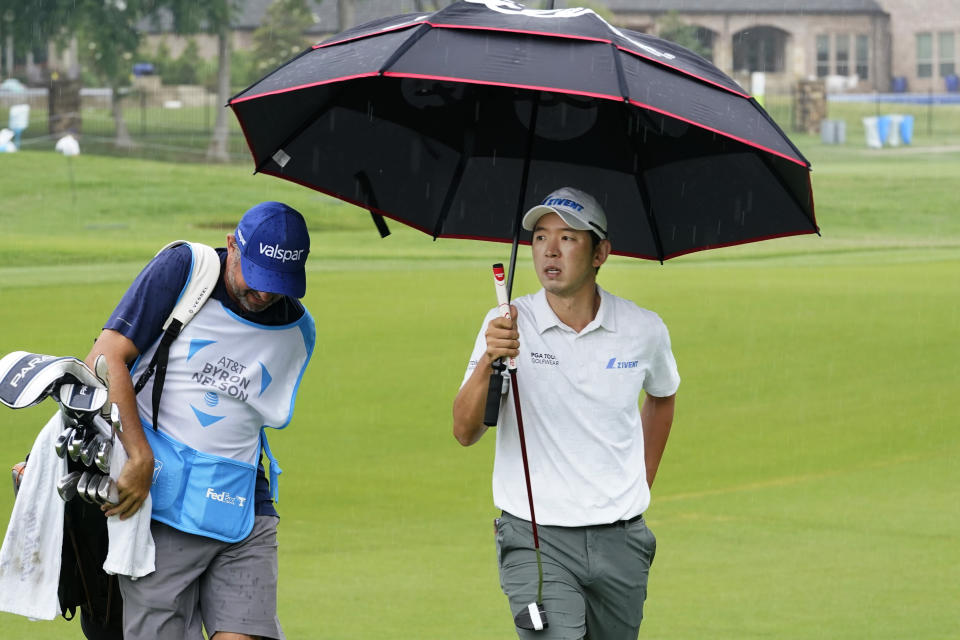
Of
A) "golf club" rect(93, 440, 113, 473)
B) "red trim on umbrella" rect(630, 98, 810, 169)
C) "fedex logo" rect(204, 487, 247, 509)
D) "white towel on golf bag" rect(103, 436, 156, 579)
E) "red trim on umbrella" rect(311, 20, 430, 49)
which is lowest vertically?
"white towel on golf bag" rect(103, 436, 156, 579)

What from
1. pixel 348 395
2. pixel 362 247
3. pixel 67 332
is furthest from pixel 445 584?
pixel 362 247

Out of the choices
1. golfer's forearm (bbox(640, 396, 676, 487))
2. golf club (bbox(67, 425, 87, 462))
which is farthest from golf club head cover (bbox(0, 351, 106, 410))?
golfer's forearm (bbox(640, 396, 676, 487))

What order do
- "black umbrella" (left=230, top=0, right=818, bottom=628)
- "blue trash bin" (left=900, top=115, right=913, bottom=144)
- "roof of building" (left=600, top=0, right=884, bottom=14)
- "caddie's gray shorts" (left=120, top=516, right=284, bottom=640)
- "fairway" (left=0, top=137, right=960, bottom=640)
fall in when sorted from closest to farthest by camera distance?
"caddie's gray shorts" (left=120, top=516, right=284, bottom=640)
"black umbrella" (left=230, top=0, right=818, bottom=628)
"fairway" (left=0, top=137, right=960, bottom=640)
"blue trash bin" (left=900, top=115, right=913, bottom=144)
"roof of building" (left=600, top=0, right=884, bottom=14)

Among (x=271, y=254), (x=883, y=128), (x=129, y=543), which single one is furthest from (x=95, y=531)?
(x=883, y=128)

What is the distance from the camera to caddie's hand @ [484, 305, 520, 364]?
13.7 feet

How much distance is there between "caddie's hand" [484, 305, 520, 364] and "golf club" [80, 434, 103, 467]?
40.8 inches

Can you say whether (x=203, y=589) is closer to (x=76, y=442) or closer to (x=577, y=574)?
(x=76, y=442)

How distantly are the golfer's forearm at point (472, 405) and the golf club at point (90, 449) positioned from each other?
94 cm

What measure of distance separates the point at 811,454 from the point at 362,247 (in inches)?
628

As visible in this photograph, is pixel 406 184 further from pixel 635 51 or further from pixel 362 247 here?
pixel 362 247

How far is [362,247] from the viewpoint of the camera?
27.3 m

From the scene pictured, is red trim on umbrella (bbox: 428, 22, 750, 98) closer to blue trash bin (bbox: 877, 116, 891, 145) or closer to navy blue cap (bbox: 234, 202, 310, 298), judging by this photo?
navy blue cap (bbox: 234, 202, 310, 298)

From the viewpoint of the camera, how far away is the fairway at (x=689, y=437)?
714cm

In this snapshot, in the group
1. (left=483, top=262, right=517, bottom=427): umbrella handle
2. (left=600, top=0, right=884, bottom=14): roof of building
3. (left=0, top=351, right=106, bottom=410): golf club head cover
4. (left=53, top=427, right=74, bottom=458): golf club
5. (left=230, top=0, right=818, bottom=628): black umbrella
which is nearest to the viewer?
(left=0, top=351, right=106, bottom=410): golf club head cover
